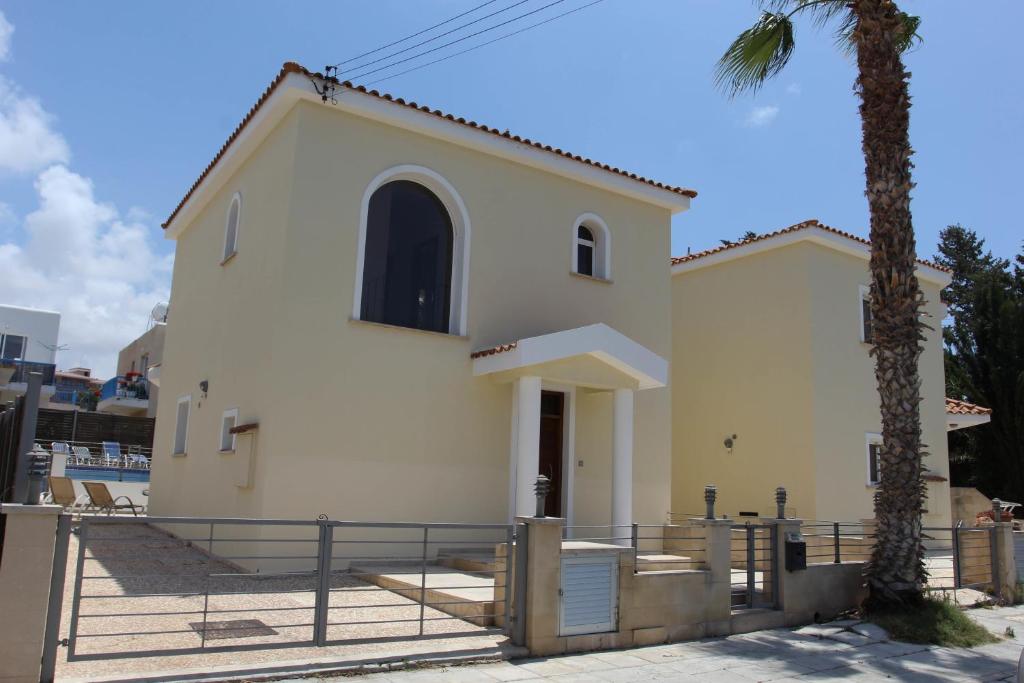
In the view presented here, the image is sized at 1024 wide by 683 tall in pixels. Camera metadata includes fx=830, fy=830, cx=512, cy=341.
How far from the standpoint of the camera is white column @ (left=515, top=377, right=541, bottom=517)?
1166 centimetres

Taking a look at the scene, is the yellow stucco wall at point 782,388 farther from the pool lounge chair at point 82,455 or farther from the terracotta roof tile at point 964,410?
→ the pool lounge chair at point 82,455

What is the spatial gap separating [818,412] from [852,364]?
5.75ft

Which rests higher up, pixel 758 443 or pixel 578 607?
pixel 758 443

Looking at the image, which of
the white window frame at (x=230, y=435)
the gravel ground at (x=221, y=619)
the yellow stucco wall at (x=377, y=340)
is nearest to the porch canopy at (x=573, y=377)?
the yellow stucco wall at (x=377, y=340)

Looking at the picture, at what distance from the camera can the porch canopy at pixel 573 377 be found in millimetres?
11781

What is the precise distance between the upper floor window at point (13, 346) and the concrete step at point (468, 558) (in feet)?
141

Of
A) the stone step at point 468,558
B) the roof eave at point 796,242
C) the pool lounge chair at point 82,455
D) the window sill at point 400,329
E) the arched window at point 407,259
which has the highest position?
the roof eave at point 796,242

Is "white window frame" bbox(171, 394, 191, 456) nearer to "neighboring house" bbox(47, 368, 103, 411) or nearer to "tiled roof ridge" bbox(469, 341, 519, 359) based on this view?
"tiled roof ridge" bbox(469, 341, 519, 359)

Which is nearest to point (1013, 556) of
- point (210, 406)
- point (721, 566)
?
point (721, 566)

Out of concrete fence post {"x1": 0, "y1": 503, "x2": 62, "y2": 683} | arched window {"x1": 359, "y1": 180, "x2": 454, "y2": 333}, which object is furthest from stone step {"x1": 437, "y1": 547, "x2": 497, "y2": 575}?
concrete fence post {"x1": 0, "y1": 503, "x2": 62, "y2": 683}

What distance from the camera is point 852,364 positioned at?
17875mm

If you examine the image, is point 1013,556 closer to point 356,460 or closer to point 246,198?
point 356,460

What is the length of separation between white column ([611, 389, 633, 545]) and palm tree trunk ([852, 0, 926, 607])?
350cm

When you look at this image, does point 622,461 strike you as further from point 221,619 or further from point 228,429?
point 221,619
